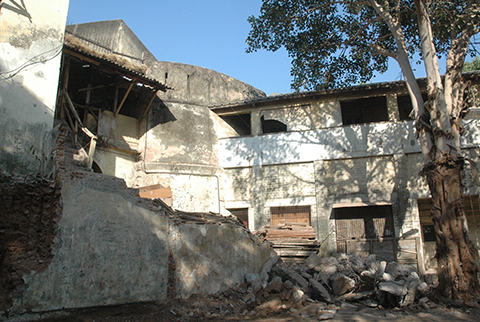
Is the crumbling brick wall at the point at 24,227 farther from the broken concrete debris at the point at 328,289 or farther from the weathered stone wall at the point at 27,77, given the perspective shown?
the broken concrete debris at the point at 328,289

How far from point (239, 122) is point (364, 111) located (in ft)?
20.0

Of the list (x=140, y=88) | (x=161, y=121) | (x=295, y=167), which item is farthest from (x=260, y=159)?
(x=140, y=88)

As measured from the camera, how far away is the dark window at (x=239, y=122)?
18.6m

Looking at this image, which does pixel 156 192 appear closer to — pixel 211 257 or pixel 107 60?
pixel 211 257

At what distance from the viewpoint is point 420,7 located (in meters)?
10.0

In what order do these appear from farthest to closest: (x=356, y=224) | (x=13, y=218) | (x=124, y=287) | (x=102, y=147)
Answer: (x=356, y=224) → (x=102, y=147) → (x=124, y=287) → (x=13, y=218)

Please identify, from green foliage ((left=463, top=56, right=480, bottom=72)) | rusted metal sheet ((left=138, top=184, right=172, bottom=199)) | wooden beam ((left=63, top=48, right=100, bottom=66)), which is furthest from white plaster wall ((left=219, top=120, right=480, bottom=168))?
green foliage ((left=463, top=56, right=480, bottom=72))

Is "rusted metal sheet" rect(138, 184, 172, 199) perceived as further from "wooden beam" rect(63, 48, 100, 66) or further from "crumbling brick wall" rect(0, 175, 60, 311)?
"crumbling brick wall" rect(0, 175, 60, 311)

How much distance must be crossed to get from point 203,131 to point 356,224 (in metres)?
7.71

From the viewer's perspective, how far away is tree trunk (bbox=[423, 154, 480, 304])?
858 cm

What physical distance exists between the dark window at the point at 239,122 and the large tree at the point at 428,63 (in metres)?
5.15

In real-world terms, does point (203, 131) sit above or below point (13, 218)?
above

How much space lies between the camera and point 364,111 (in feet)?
59.7

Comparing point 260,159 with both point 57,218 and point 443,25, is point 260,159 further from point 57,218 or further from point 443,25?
point 57,218
